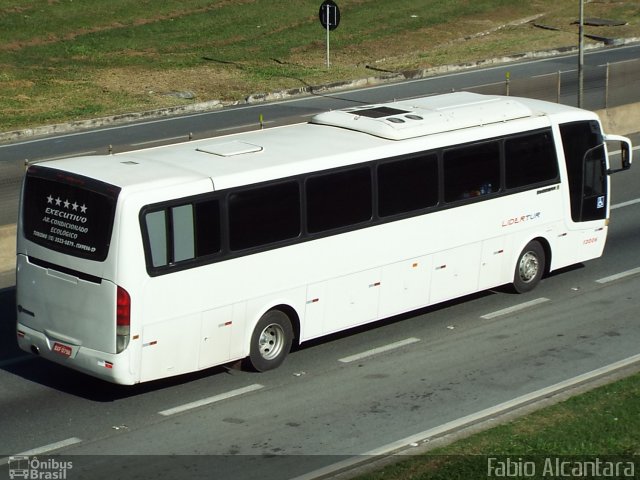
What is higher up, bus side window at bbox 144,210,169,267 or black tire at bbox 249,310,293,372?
bus side window at bbox 144,210,169,267

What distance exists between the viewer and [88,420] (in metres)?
12.6

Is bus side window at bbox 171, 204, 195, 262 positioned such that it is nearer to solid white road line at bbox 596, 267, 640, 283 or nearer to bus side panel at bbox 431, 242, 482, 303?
bus side panel at bbox 431, 242, 482, 303

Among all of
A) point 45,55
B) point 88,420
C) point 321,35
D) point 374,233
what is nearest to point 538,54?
point 321,35

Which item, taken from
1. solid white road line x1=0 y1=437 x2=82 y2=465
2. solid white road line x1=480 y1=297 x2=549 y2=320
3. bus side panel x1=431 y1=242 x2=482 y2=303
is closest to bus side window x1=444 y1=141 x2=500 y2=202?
bus side panel x1=431 y1=242 x2=482 y2=303

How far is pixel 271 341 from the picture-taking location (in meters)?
14.1

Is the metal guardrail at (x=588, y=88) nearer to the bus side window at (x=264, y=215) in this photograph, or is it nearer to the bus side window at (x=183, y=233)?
the bus side window at (x=264, y=215)

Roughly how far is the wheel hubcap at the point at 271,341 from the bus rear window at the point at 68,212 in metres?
2.41

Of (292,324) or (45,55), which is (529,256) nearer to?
(292,324)

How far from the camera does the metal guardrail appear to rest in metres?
28.4

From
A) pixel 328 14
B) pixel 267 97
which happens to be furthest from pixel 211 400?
pixel 328 14

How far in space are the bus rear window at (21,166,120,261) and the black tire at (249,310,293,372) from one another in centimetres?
225

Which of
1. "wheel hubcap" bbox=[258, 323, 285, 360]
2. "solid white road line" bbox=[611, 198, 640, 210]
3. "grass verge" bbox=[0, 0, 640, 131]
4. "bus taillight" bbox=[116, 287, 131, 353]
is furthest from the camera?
"grass verge" bbox=[0, 0, 640, 131]

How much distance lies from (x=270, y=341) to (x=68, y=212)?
289 cm

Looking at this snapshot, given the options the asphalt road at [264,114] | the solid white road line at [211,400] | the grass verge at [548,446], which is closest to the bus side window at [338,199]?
the solid white road line at [211,400]
